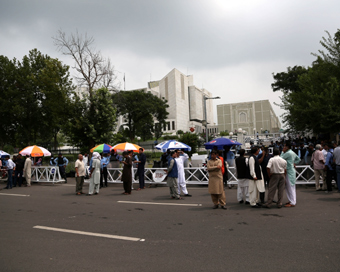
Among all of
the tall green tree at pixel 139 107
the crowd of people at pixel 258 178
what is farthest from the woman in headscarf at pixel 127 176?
the tall green tree at pixel 139 107

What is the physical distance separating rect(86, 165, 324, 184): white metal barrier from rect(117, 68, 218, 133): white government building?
245 ft

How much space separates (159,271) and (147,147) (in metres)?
→ 56.4

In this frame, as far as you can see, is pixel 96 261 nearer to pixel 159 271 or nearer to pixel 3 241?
pixel 159 271

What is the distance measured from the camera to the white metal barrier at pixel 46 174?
16.0 m

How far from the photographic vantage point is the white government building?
96688mm

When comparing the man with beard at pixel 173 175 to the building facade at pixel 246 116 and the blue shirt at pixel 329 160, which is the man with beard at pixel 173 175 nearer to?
the blue shirt at pixel 329 160

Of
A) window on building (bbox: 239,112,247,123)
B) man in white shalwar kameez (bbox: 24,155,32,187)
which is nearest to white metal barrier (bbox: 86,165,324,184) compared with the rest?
man in white shalwar kameez (bbox: 24,155,32,187)

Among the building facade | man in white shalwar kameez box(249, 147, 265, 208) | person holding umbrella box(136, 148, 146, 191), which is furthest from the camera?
the building facade

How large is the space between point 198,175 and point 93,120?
47.8 ft

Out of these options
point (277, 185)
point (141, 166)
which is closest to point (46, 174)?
point (141, 166)

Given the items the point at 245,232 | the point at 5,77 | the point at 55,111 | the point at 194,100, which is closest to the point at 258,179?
the point at 245,232

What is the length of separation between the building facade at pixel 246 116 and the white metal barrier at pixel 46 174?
93.5 metres

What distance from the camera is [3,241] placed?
5285 mm

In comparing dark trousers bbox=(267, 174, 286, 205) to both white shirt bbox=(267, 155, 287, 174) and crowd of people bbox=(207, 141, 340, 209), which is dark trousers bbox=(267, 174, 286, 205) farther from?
white shirt bbox=(267, 155, 287, 174)
